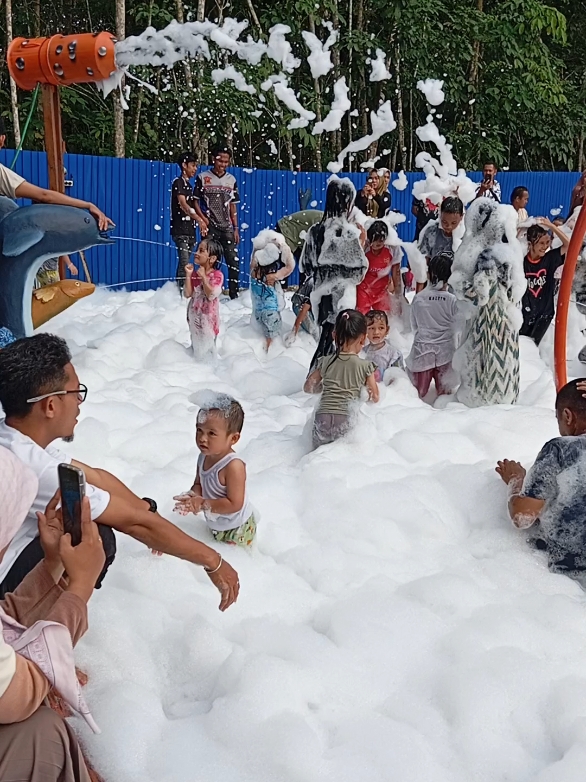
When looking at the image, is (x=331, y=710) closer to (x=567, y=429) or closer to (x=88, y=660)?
(x=88, y=660)

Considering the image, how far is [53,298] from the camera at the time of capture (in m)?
5.71

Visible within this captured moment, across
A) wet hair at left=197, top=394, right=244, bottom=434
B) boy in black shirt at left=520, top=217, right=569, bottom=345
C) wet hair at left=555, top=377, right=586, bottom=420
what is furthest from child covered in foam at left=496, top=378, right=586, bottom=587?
boy in black shirt at left=520, top=217, right=569, bottom=345

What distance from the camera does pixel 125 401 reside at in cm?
529

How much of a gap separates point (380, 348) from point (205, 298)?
158 centimetres

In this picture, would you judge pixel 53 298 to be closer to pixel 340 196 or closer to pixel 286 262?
pixel 340 196

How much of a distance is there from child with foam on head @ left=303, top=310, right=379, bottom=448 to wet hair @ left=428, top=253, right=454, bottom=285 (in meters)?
1.23

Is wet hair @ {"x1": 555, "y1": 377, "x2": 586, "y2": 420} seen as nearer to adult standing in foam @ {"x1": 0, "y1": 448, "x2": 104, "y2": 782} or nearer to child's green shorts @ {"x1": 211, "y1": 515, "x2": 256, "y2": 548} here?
child's green shorts @ {"x1": 211, "y1": 515, "x2": 256, "y2": 548}

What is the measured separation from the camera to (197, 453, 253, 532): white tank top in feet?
10.8

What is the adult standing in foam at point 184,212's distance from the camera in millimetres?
9359

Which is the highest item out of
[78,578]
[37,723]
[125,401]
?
[78,578]

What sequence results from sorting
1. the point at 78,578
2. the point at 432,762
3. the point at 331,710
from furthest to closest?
the point at 331,710 → the point at 432,762 → the point at 78,578

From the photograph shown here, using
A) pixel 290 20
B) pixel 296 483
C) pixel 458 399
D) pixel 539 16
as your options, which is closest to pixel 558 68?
pixel 539 16

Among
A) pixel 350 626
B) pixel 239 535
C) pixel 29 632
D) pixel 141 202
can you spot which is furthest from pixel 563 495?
pixel 141 202

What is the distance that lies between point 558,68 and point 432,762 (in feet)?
61.7
